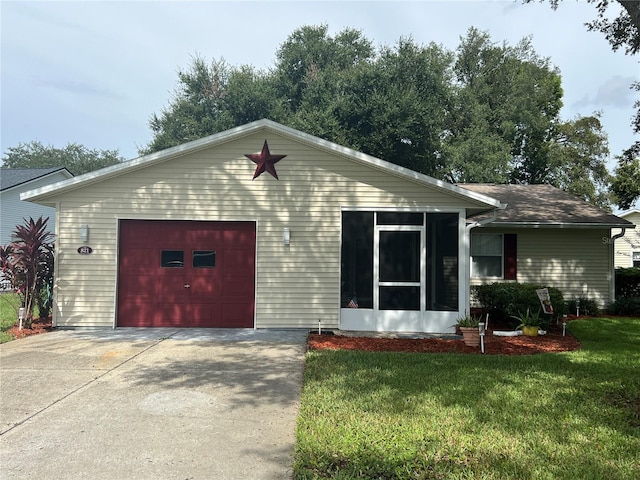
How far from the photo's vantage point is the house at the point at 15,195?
841 inches

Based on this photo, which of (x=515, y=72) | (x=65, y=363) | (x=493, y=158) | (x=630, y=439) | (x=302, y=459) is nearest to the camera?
(x=302, y=459)

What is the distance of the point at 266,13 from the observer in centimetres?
1098

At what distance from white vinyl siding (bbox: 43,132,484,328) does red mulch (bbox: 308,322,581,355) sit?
1159mm

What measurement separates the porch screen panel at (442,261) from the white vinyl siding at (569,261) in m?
4.32

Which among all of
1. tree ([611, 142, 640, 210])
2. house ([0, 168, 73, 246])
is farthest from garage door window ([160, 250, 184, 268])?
tree ([611, 142, 640, 210])

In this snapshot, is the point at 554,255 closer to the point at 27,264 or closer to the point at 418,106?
the point at 418,106

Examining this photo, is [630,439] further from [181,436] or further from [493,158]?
[493,158]

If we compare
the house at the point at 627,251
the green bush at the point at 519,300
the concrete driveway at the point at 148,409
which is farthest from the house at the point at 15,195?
the house at the point at 627,251

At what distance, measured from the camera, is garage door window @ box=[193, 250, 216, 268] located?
9.45 metres

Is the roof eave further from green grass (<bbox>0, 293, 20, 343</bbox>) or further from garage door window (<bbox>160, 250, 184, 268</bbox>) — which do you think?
green grass (<bbox>0, 293, 20, 343</bbox>)

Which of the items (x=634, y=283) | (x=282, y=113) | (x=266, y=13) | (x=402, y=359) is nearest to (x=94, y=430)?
(x=402, y=359)

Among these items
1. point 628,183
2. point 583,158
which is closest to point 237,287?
point 628,183

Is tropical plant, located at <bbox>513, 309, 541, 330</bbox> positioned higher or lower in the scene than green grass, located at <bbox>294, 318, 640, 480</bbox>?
higher

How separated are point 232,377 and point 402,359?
106 inches
